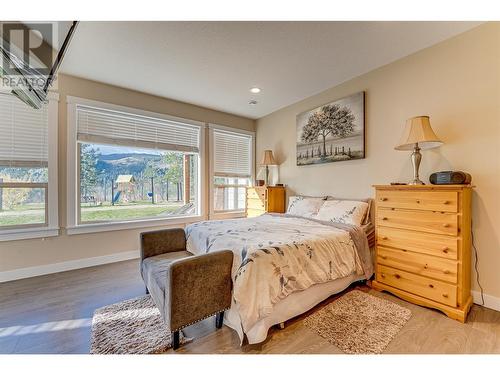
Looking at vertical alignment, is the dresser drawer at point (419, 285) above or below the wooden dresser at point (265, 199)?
below

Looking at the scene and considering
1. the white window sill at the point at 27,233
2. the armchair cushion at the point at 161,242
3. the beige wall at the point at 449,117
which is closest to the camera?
the beige wall at the point at 449,117

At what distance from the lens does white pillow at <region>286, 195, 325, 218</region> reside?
10.7ft

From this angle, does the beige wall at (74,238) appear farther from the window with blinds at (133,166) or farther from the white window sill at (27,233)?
the window with blinds at (133,166)

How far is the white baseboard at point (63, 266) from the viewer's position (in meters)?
2.70

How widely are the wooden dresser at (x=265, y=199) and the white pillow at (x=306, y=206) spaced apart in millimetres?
500

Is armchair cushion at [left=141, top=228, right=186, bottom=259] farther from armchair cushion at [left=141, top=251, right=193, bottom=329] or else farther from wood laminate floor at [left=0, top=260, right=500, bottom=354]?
wood laminate floor at [left=0, top=260, right=500, bottom=354]

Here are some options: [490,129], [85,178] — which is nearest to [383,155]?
[490,129]

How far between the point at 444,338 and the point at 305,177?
264 cm

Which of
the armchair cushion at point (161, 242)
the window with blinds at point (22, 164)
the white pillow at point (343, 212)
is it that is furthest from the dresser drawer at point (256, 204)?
the window with blinds at point (22, 164)

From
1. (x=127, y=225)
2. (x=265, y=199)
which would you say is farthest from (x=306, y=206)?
(x=127, y=225)

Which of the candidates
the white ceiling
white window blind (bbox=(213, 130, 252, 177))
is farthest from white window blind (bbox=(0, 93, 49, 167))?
white window blind (bbox=(213, 130, 252, 177))

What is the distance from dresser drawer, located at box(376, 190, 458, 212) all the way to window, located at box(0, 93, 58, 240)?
407 centimetres

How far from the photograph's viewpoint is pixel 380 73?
2846mm

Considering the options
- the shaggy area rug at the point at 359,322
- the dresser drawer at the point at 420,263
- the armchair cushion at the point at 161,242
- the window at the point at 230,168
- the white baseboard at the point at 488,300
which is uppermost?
the window at the point at 230,168
